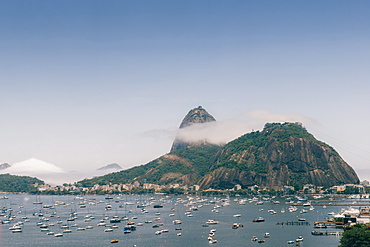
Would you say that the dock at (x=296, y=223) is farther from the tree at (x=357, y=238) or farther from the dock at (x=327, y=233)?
the tree at (x=357, y=238)

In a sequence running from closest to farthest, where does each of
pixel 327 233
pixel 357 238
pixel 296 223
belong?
pixel 357 238 → pixel 327 233 → pixel 296 223

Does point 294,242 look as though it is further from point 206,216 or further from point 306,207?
point 306,207

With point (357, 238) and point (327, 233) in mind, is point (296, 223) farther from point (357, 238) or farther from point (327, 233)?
point (357, 238)

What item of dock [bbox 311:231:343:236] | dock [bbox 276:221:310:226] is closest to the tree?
dock [bbox 311:231:343:236]

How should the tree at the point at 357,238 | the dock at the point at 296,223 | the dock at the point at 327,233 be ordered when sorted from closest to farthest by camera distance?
the tree at the point at 357,238, the dock at the point at 327,233, the dock at the point at 296,223

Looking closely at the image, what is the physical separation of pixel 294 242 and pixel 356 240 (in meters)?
22.3

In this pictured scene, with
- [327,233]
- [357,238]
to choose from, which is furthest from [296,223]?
[357,238]

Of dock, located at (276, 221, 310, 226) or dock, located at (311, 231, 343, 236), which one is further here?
dock, located at (276, 221, 310, 226)

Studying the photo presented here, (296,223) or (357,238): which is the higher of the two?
(296,223)

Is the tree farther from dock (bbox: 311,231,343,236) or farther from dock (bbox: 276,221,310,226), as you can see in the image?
dock (bbox: 276,221,310,226)

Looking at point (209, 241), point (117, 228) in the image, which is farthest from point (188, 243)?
point (117, 228)

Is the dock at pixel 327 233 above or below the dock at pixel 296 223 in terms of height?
below

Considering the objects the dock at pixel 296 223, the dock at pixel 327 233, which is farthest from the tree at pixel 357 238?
the dock at pixel 296 223

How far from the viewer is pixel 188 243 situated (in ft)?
361
